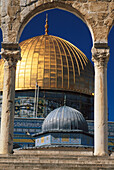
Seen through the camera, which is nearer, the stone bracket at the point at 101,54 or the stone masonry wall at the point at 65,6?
the stone bracket at the point at 101,54

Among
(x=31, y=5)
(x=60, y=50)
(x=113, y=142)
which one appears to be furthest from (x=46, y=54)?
(x=31, y=5)

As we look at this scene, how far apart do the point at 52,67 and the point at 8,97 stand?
30.5 meters

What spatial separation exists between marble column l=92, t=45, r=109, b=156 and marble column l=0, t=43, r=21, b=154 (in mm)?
3004

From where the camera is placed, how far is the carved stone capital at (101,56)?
1972 cm

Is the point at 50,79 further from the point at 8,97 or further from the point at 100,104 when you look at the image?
the point at 100,104

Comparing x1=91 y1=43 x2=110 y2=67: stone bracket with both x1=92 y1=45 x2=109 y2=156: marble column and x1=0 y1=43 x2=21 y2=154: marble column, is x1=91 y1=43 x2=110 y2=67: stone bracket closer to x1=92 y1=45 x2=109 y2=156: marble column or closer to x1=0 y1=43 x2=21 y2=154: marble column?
x1=92 y1=45 x2=109 y2=156: marble column

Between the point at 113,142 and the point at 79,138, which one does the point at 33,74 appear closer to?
the point at 113,142

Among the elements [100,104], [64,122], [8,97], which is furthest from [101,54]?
[64,122]

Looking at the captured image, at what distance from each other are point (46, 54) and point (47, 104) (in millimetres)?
4734

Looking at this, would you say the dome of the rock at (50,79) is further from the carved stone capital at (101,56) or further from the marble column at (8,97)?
the carved stone capital at (101,56)

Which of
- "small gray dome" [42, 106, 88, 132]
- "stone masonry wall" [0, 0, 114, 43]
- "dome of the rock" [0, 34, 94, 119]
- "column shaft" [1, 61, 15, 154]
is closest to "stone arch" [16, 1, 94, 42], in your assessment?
Answer: "stone masonry wall" [0, 0, 114, 43]

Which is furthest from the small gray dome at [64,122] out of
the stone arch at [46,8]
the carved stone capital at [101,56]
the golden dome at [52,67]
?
the carved stone capital at [101,56]

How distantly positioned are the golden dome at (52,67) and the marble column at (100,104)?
96.5 feet

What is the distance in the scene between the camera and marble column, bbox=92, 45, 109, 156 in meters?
18.9
